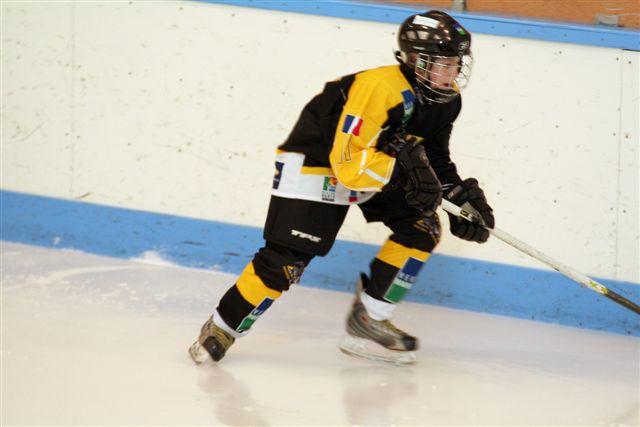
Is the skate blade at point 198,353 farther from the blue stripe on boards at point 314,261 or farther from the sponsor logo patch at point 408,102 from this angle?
the blue stripe on boards at point 314,261

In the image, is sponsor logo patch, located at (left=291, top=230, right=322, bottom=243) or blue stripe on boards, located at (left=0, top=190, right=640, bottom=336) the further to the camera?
blue stripe on boards, located at (left=0, top=190, right=640, bottom=336)

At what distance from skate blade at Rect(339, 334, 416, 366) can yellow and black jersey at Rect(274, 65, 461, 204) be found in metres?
0.51

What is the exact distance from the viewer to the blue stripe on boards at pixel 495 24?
3713mm

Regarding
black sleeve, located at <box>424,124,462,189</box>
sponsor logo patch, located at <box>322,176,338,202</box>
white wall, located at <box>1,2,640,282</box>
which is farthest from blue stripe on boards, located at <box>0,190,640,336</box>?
sponsor logo patch, located at <box>322,176,338,202</box>

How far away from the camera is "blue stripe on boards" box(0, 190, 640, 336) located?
3.81 meters

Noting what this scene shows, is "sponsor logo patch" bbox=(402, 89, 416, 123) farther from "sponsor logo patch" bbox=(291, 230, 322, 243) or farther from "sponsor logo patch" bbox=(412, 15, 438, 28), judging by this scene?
"sponsor logo patch" bbox=(291, 230, 322, 243)

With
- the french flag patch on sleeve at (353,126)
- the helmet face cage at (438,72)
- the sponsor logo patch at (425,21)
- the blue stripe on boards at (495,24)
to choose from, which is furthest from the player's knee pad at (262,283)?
the blue stripe on boards at (495,24)

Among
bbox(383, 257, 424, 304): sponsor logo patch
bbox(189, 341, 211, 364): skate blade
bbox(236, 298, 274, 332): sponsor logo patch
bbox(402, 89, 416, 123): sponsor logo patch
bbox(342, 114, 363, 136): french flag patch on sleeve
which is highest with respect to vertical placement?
bbox(402, 89, 416, 123): sponsor logo patch

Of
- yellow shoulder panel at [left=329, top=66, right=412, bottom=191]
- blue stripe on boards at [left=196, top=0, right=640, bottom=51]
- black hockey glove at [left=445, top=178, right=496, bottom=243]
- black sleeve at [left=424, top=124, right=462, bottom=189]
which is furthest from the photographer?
blue stripe on boards at [left=196, top=0, right=640, bottom=51]

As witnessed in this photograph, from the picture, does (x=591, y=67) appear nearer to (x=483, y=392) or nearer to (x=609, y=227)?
(x=609, y=227)

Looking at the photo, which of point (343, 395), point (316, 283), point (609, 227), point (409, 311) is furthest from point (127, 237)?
point (609, 227)

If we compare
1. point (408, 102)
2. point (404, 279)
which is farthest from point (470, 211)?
point (408, 102)

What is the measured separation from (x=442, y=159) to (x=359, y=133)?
0.48 m

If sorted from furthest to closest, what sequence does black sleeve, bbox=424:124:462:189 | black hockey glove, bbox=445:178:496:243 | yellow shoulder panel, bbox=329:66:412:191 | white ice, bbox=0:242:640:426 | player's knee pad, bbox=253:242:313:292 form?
1. black sleeve, bbox=424:124:462:189
2. black hockey glove, bbox=445:178:496:243
3. player's knee pad, bbox=253:242:313:292
4. yellow shoulder panel, bbox=329:66:412:191
5. white ice, bbox=0:242:640:426
